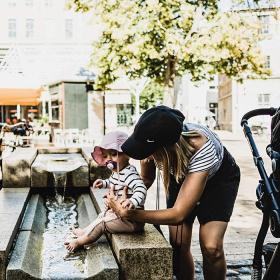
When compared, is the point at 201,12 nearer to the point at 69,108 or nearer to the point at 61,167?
the point at 69,108

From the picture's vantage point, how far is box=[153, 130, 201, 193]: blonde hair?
3137mm

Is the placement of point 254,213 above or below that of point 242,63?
below

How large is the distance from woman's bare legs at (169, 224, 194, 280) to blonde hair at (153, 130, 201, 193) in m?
0.69

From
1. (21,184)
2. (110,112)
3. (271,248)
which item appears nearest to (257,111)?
(271,248)

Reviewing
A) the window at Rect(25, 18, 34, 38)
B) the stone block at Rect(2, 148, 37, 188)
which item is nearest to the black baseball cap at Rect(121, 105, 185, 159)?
the stone block at Rect(2, 148, 37, 188)

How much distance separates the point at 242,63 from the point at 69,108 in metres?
7.67

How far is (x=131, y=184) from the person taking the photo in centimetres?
379

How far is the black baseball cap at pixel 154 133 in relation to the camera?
117 inches

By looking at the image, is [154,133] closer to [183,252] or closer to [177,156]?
[177,156]

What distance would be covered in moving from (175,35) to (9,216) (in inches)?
676

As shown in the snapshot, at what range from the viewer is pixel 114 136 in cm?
406

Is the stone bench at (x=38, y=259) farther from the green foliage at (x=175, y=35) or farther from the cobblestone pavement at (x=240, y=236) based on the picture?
the green foliage at (x=175, y=35)

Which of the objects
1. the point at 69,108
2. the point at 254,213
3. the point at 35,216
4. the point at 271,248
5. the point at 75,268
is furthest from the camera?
the point at 69,108

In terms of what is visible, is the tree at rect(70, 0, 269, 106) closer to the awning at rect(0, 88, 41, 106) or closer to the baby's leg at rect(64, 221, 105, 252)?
the awning at rect(0, 88, 41, 106)
